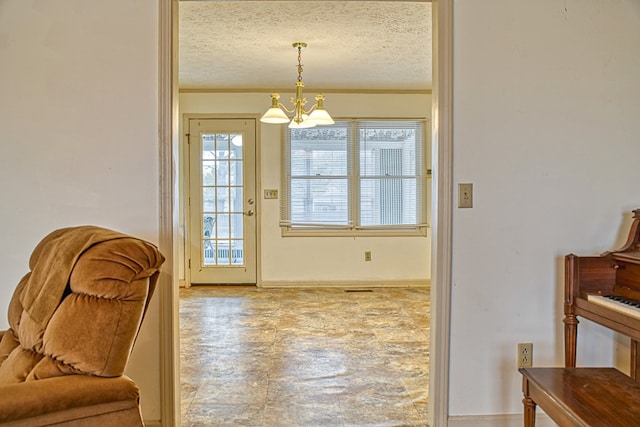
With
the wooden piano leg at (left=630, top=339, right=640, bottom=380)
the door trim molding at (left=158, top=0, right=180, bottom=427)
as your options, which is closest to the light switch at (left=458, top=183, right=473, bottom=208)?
the wooden piano leg at (left=630, top=339, right=640, bottom=380)

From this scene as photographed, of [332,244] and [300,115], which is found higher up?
[300,115]

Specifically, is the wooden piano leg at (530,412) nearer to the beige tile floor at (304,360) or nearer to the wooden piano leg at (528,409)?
the wooden piano leg at (528,409)

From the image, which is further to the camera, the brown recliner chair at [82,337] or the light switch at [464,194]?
the light switch at [464,194]

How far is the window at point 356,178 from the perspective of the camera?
575 centimetres

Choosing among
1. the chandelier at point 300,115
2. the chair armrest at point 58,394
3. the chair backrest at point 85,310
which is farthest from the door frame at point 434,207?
the chandelier at point 300,115

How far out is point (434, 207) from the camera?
218 centimetres

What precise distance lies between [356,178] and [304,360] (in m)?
2.94

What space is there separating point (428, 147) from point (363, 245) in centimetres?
142

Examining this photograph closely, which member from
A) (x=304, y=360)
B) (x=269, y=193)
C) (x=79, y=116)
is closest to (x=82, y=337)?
(x=79, y=116)

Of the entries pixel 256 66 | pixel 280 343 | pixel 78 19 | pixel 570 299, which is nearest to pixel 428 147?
pixel 256 66

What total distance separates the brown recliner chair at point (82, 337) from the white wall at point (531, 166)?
1.39 meters

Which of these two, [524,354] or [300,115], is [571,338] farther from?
[300,115]

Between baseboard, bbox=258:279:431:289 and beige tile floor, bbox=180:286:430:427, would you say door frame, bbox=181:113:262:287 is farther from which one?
beige tile floor, bbox=180:286:430:427

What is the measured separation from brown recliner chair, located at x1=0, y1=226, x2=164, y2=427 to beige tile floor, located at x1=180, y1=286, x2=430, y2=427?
109 centimetres
